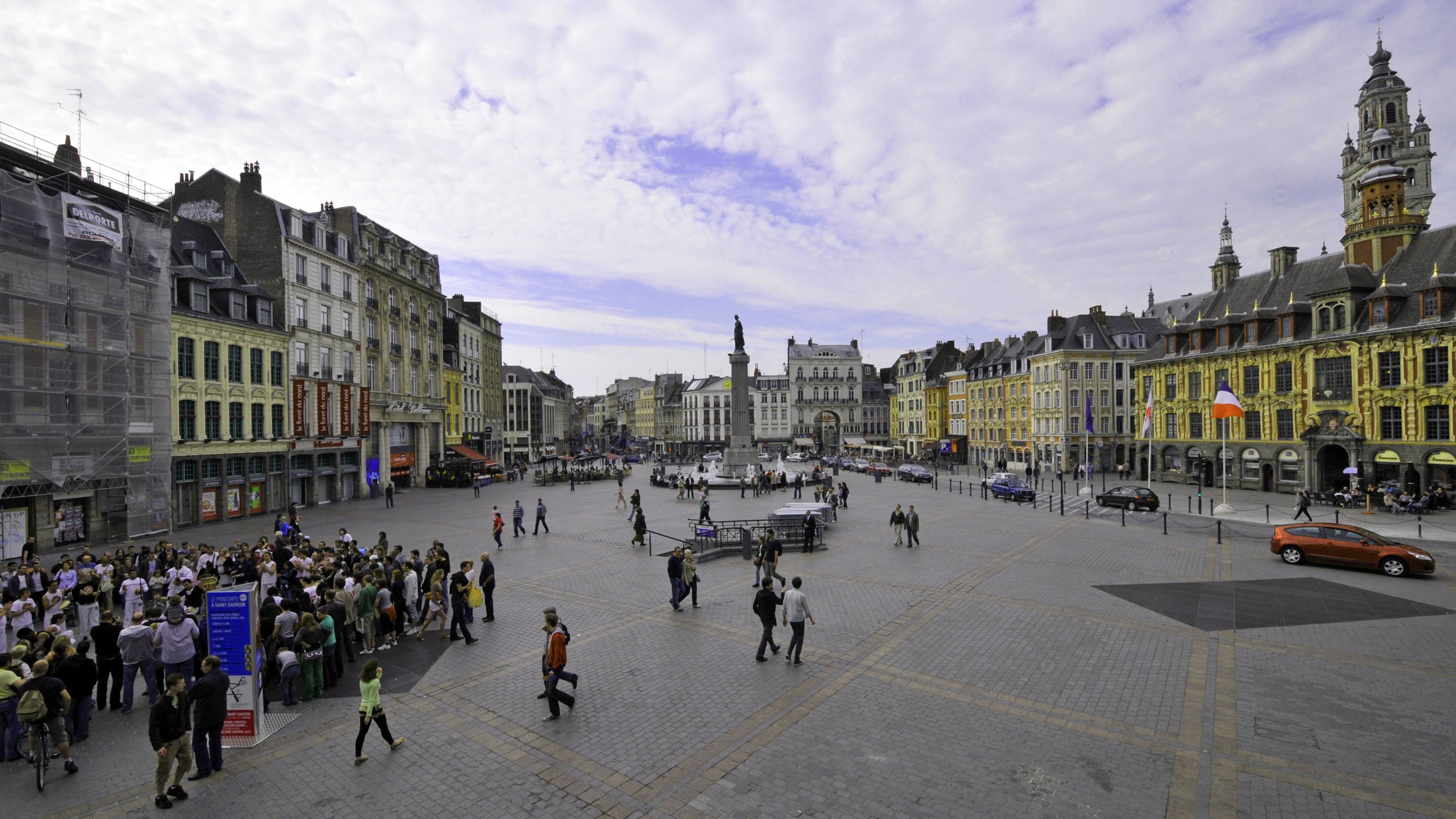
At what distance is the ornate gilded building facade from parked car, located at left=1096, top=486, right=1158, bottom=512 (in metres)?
4.27

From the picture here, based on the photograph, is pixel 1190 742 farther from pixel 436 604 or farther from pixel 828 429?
pixel 828 429

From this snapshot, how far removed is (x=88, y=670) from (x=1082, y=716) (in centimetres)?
1263

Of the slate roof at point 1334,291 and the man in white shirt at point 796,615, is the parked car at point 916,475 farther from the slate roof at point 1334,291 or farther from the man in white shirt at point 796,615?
the man in white shirt at point 796,615

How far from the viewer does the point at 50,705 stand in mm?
7715

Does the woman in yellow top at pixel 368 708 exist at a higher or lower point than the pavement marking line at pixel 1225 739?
higher

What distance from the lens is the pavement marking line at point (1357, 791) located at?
6.90 metres

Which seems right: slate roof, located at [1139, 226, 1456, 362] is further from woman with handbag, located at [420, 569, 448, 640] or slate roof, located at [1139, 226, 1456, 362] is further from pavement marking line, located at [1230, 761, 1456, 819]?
woman with handbag, located at [420, 569, 448, 640]

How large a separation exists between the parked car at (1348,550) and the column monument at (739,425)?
108ft

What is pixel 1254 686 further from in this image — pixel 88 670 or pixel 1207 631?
pixel 88 670

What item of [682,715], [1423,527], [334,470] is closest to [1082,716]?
[682,715]

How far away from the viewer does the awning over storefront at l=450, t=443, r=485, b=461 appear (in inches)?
2122

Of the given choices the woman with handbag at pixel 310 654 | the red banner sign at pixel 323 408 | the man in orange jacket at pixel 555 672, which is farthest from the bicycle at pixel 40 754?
the red banner sign at pixel 323 408

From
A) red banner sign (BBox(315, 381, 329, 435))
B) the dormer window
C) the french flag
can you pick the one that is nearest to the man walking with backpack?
the french flag

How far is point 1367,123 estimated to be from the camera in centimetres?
7375
